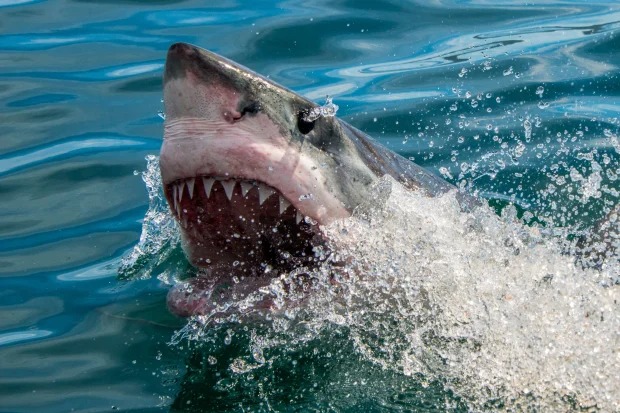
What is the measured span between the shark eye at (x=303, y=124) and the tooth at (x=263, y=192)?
8.6 inches

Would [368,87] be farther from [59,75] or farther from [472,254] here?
[472,254]

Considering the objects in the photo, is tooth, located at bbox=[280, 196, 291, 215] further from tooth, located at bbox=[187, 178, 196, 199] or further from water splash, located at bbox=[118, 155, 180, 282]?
water splash, located at bbox=[118, 155, 180, 282]

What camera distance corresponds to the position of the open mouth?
9.32ft

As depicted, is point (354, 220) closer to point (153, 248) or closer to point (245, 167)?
point (245, 167)

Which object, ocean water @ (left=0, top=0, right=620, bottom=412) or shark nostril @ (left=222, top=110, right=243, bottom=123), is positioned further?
ocean water @ (left=0, top=0, right=620, bottom=412)

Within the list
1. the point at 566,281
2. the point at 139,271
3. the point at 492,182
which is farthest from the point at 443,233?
the point at 492,182

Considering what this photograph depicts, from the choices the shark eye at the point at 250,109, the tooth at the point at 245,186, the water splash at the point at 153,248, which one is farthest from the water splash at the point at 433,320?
the water splash at the point at 153,248

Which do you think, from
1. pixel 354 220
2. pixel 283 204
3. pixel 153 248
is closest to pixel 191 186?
pixel 283 204

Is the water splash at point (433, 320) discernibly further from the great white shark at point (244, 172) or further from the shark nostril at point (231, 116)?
the shark nostril at point (231, 116)

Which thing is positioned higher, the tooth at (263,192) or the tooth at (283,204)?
the tooth at (263,192)

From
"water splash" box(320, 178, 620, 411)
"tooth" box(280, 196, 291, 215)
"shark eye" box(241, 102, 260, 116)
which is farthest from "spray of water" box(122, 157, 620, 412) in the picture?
"shark eye" box(241, 102, 260, 116)

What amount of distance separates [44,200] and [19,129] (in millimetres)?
945

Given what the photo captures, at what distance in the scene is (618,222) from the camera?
3570mm

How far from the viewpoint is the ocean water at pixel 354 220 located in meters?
2.99
